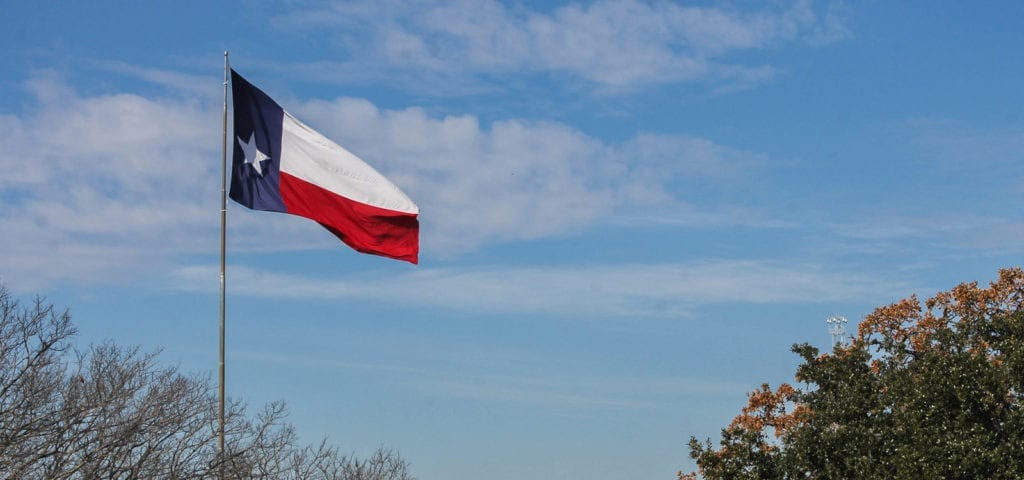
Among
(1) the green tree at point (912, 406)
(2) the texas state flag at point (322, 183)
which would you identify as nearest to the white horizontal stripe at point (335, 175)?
(2) the texas state flag at point (322, 183)

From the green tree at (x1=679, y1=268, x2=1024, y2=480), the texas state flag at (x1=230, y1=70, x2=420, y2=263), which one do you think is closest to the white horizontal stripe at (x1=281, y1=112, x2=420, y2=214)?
the texas state flag at (x1=230, y1=70, x2=420, y2=263)

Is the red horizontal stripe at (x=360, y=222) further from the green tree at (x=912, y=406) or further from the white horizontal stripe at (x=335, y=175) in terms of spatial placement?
the green tree at (x=912, y=406)

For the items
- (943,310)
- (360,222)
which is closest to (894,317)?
(943,310)

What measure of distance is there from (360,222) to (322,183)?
3.00ft

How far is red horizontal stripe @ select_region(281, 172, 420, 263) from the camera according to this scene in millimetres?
20781

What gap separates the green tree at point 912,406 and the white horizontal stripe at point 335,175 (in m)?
14.7

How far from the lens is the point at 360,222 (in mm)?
20938

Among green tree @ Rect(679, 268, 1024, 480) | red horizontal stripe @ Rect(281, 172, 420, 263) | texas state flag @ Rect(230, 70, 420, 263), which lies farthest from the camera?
green tree @ Rect(679, 268, 1024, 480)

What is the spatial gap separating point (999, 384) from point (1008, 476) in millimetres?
2287

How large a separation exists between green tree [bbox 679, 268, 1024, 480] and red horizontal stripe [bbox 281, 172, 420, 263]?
46.7 ft

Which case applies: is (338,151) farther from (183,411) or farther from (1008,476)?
(1008,476)

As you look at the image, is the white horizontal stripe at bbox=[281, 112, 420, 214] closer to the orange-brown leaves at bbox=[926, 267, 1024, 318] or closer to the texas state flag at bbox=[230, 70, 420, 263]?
the texas state flag at bbox=[230, 70, 420, 263]

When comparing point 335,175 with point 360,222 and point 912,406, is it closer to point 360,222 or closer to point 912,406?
point 360,222

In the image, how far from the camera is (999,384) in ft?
94.4
